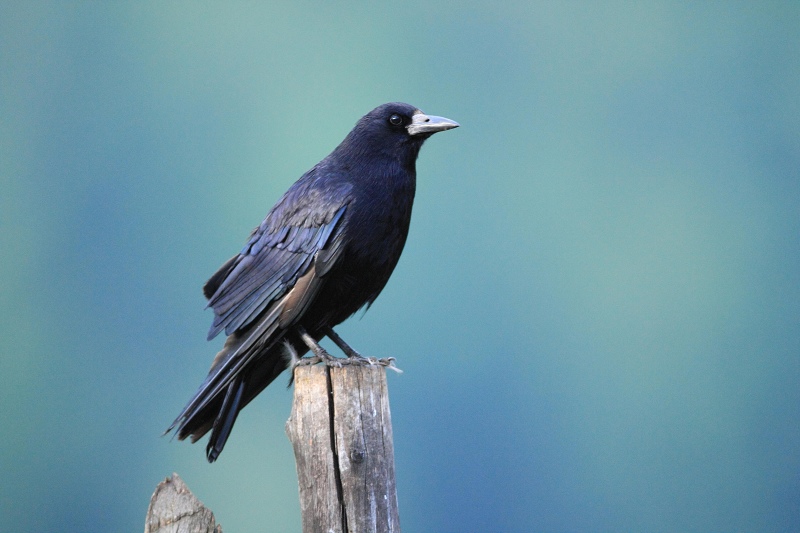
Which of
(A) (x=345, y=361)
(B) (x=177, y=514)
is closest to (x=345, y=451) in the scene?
(A) (x=345, y=361)

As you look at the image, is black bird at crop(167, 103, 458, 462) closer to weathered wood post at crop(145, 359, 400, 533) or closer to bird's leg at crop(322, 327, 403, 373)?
bird's leg at crop(322, 327, 403, 373)

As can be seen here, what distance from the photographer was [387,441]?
2.99 m

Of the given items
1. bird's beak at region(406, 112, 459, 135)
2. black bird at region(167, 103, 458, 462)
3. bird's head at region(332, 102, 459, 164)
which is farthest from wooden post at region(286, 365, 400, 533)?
bird's beak at region(406, 112, 459, 135)

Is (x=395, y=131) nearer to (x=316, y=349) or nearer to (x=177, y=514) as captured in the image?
(x=316, y=349)

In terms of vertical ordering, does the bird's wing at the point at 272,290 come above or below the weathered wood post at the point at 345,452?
above

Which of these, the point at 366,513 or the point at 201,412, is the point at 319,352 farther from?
the point at 366,513

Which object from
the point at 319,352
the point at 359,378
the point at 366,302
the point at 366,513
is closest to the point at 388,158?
the point at 366,302

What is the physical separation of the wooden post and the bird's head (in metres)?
1.26

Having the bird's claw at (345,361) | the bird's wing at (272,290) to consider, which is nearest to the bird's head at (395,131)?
the bird's wing at (272,290)

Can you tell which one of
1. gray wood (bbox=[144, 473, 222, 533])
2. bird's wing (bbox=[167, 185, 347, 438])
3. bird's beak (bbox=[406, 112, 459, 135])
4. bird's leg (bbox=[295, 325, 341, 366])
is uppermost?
bird's beak (bbox=[406, 112, 459, 135])

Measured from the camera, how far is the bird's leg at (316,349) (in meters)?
3.28

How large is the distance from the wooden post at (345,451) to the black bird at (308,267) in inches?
14.6

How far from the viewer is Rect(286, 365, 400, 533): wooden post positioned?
2.89 m

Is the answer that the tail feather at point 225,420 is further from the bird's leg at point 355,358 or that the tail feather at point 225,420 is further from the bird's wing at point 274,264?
the bird's leg at point 355,358
